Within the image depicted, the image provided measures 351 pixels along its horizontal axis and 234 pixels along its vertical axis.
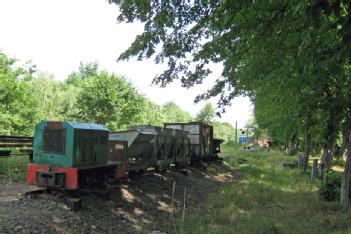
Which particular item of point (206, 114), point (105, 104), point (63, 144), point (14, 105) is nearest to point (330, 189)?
point (63, 144)

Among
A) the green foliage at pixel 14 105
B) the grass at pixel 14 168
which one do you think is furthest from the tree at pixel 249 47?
the green foliage at pixel 14 105

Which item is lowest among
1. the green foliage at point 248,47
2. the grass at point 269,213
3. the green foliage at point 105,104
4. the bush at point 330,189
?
the grass at point 269,213

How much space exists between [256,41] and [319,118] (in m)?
5.58

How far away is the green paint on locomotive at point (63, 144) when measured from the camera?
1106 cm

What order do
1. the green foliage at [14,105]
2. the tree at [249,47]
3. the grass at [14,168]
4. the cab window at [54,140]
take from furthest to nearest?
the green foliage at [14,105]
the grass at [14,168]
the cab window at [54,140]
the tree at [249,47]

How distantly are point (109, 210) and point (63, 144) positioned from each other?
2296 millimetres

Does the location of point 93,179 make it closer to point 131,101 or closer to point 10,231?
point 10,231

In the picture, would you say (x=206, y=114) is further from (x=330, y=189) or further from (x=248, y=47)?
(x=248, y=47)

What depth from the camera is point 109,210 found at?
10953mm

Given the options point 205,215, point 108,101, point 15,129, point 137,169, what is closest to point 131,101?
point 108,101

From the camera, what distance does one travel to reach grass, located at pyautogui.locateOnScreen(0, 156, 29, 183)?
530 inches

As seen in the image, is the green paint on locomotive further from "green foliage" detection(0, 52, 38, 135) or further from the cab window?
"green foliage" detection(0, 52, 38, 135)

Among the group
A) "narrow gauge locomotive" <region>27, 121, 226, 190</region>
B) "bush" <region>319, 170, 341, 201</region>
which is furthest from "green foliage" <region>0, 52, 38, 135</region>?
"bush" <region>319, 170, 341, 201</region>

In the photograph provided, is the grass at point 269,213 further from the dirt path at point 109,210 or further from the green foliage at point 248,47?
the green foliage at point 248,47
